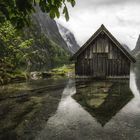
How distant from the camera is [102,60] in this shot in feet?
92.8

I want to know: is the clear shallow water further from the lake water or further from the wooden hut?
the wooden hut

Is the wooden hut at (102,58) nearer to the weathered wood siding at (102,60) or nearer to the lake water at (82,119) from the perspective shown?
the weathered wood siding at (102,60)

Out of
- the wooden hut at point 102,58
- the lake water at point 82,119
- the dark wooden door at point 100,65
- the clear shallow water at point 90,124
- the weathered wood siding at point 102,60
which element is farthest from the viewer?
the dark wooden door at point 100,65

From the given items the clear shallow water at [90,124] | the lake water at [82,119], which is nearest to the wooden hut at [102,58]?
the lake water at [82,119]

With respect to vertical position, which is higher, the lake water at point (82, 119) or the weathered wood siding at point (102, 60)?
the weathered wood siding at point (102, 60)

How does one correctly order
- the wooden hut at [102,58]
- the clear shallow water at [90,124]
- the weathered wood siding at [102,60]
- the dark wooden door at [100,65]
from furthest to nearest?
the dark wooden door at [100,65], the weathered wood siding at [102,60], the wooden hut at [102,58], the clear shallow water at [90,124]

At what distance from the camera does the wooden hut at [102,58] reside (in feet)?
90.5

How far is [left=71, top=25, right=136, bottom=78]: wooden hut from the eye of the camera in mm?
27578

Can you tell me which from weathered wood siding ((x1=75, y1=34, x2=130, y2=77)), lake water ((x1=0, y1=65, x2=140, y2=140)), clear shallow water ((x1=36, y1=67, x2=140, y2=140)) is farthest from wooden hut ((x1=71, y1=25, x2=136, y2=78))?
clear shallow water ((x1=36, y1=67, x2=140, y2=140))

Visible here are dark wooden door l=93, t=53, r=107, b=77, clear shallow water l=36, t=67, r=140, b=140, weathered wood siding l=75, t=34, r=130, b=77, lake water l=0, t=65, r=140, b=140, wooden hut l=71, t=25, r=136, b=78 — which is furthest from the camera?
dark wooden door l=93, t=53, r=107, b=77

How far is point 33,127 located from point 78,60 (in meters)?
19.7

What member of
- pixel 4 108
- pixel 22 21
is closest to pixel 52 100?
pixel 4 108

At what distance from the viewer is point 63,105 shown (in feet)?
44.6

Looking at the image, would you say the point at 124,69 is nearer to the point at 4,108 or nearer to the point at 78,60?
the point at 78,60
